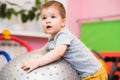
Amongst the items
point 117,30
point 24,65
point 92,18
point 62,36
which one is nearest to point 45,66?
point 24,65

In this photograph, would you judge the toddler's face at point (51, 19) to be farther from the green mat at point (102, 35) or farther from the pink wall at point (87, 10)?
the pink wall at point (87, 10)

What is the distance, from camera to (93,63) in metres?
1.42

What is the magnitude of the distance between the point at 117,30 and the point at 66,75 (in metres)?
1.85

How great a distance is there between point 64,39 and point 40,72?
23 centimetres

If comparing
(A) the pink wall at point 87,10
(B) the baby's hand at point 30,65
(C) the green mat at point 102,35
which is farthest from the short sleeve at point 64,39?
(A) the pink wall at point 87,10

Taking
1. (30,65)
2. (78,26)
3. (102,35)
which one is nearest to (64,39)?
(30,65)

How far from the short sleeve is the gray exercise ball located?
9cm

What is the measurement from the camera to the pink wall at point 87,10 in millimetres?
3188

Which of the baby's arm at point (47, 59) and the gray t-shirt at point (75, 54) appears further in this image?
the gray t-shirt at point (75, 54)

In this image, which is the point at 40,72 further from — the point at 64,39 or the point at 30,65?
the point at 64,39

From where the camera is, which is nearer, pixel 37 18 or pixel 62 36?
pixel 62 36

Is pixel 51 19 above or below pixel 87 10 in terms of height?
above

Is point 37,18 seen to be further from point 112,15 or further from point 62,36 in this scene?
point 62,36

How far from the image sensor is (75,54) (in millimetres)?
1377
